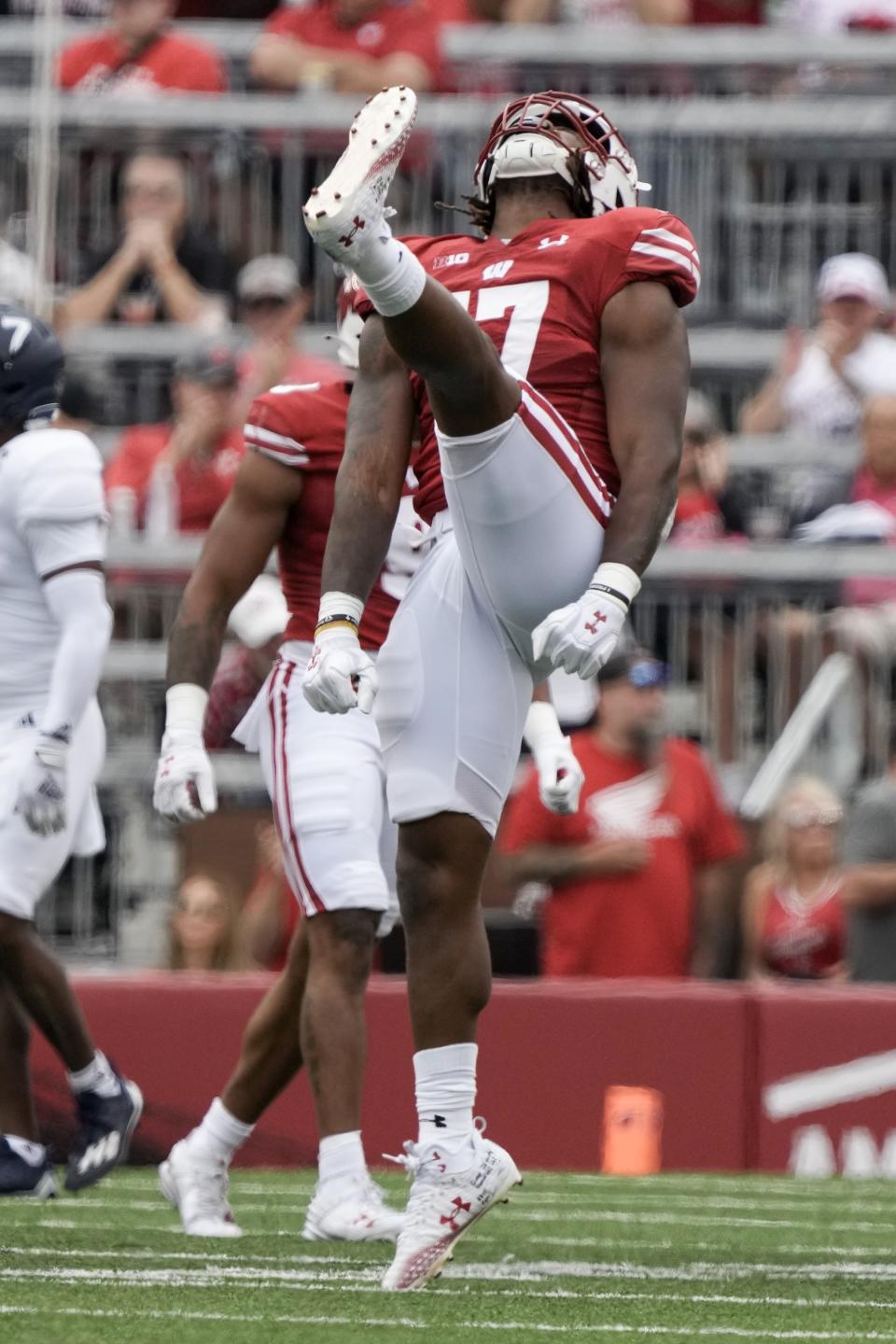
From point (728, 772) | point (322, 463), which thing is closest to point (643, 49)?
point (728, 772)

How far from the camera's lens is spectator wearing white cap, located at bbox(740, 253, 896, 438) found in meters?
10.8

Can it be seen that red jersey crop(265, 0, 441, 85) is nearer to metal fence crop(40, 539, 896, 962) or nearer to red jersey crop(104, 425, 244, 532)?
red jersey crop(104, 425, 244, 532)

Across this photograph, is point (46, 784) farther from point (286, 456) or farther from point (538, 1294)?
point (538, 1294)

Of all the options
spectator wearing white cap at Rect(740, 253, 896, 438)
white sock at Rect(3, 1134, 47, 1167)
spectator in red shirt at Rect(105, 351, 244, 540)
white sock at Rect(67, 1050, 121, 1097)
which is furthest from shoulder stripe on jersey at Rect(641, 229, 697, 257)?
spectator wearing white cap at Rect(740, 253, 896, 438)

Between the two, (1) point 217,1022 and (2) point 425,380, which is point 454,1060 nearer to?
(2) point 425,380

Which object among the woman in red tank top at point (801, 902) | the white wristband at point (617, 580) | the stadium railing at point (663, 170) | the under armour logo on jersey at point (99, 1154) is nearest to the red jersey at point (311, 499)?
the under armour logo on jersey at point (99, 1154)

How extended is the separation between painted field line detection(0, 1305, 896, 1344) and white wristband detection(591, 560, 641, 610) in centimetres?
113

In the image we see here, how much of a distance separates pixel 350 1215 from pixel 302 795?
889 mm

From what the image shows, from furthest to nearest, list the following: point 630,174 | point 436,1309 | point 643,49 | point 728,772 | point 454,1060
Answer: point 643,49 < point 728,772 < point 630,174 < point 454,1060 < point 436,1309

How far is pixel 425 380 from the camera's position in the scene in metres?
4.23

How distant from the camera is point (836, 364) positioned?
1091 centimetres

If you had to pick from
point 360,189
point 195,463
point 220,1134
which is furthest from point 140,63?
point 360,189

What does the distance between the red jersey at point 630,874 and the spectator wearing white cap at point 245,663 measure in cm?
117

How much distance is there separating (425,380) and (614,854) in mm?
4419
